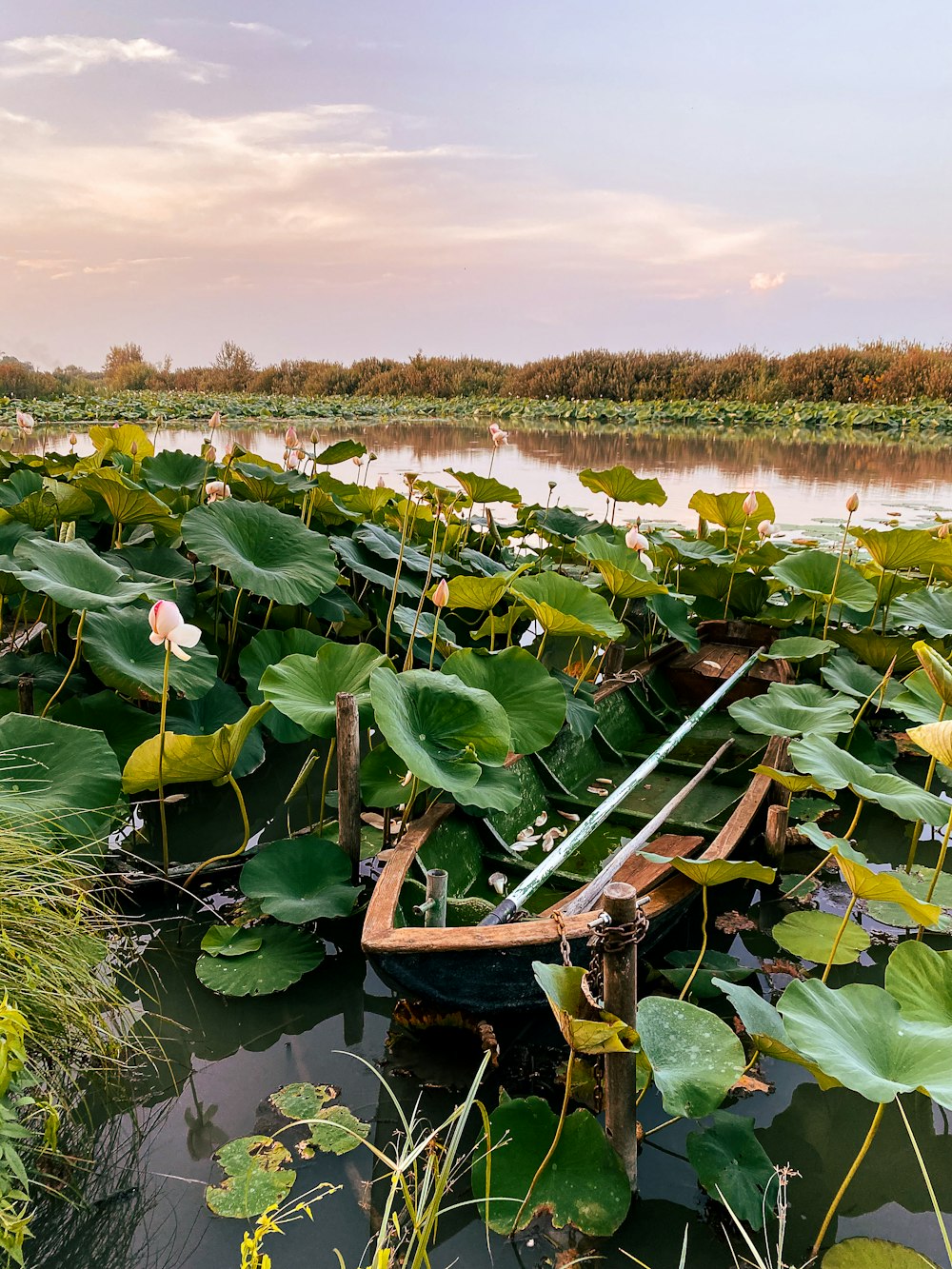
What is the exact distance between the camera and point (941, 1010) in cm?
171

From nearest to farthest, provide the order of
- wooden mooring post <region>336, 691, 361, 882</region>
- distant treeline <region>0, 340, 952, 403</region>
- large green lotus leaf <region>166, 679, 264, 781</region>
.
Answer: wooden mooring post <region>336, 691, 361, 882</region> < large green lotus leaf <region>166, 679, 264, 781</region> < distant treeline <region>0, 340, 952, 403</region>

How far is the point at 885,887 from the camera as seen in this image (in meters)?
1.63

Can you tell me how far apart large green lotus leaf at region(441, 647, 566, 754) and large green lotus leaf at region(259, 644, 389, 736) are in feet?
0.81

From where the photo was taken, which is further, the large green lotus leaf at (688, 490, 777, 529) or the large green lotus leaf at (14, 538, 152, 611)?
the large green lotus leaf at (688, 490, 777, 529)

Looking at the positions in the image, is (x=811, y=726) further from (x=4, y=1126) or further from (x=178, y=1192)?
(x=4, y=1126)

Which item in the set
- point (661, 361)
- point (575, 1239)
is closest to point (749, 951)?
point (575, 1239)

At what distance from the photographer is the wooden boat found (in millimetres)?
1784

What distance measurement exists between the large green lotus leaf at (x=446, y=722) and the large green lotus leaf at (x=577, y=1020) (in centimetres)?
70

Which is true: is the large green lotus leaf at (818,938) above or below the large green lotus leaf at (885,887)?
below

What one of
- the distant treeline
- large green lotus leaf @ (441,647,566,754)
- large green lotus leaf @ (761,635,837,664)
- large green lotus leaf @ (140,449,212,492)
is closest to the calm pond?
large green lotus leaf @ (441,647,566,754)

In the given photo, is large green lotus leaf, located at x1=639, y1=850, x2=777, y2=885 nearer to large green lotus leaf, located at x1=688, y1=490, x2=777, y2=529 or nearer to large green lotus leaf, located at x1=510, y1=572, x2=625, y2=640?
large green lotus leaf, located at x1=510, y1=572, x2=625, y2=640

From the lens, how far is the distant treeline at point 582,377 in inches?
845

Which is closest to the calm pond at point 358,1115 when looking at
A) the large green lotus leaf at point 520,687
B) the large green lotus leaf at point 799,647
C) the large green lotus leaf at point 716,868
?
the large green lotus leaf at point 716,868

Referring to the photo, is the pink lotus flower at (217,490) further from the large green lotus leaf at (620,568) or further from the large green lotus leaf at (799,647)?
the large green lotus leaf at (799,647)
